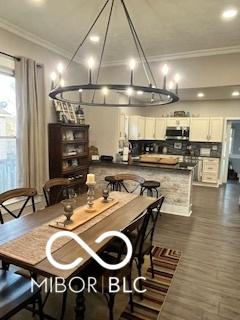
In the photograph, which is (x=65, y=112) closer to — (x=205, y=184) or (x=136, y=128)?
(x=136, y=128)

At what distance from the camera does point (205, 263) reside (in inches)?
117

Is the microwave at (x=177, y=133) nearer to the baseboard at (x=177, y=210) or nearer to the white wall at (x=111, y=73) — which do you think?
the white wall at (x=111, y=73)

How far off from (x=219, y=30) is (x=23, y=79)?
3068mm

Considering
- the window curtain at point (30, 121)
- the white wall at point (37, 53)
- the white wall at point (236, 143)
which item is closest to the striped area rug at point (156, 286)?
the window curtain at point (30, 121)

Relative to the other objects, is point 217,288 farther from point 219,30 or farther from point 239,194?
point 239,194

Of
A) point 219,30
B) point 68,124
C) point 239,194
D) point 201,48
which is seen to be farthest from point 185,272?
point 239,194

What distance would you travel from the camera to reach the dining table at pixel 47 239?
4.93 feet

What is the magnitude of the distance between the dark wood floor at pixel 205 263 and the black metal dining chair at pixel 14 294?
1183mm

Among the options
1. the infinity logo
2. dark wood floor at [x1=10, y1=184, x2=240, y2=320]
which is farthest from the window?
the infinity logo

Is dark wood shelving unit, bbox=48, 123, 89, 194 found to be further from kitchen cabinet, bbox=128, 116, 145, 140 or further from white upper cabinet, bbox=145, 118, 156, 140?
white upper cabinet, bbox=145, 118, 156, 140

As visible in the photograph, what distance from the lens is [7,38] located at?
354 centimetres

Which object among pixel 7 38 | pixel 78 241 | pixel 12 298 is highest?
pixel 7 38

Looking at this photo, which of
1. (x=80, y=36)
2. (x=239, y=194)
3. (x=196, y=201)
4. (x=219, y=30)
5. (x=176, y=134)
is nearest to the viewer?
(x=219, y=30)

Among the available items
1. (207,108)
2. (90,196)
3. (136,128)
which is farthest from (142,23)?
(207,108)
